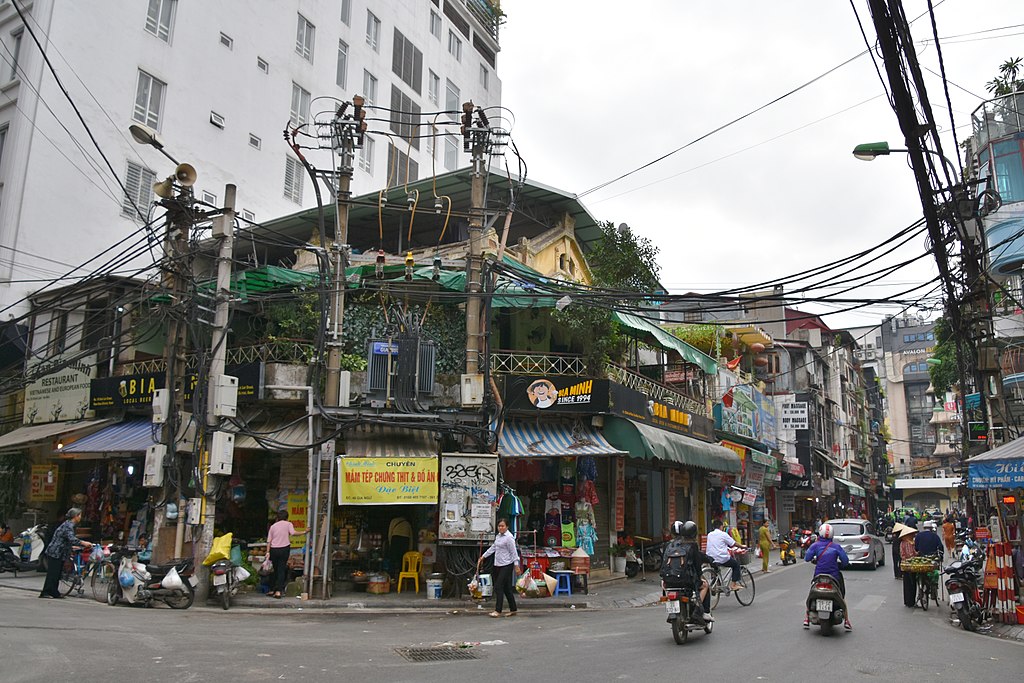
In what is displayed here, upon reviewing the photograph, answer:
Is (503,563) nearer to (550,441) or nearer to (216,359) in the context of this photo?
(550,441)

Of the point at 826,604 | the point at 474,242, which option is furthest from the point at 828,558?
the point at 474,242

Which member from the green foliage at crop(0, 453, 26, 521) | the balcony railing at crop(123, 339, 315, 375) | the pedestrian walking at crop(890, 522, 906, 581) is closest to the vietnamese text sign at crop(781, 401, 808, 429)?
the pedestrian walking at crop(890, 522, 906, 581)

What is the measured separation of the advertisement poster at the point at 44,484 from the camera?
69.7 ft

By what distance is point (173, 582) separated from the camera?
13.4m

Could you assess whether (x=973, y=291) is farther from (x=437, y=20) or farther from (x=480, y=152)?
(x=437, y=20)

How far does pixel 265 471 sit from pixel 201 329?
5.20 meters

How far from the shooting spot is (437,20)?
132ft

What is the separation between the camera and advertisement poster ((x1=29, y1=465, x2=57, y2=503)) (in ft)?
69.7

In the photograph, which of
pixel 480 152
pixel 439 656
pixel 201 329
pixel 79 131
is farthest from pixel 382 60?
pixel 439 656

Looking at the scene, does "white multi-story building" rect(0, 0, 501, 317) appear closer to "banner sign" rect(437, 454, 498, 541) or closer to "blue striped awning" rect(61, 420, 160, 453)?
"blue striped awning" rect(61, 420, 160, 453)

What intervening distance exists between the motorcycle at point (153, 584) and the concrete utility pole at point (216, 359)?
0.52 m

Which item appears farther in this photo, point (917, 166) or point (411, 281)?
point (411, 281)

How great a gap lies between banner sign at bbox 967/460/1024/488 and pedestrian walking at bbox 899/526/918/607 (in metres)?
3.10

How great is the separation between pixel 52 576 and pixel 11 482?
954cm
